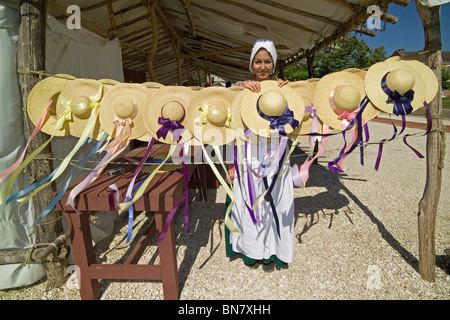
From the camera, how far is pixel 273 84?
5.37 feet

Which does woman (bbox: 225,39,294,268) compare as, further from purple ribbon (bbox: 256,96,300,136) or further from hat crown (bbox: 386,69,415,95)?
hat crown (bbox: 386,69,415,95)

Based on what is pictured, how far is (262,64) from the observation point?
1.95 metres

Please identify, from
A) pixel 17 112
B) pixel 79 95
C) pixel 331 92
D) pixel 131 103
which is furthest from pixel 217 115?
pixel 17 112

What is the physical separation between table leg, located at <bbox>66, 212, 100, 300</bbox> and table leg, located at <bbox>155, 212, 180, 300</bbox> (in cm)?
52

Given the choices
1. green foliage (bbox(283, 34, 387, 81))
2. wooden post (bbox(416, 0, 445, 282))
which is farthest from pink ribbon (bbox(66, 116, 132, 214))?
green foliage (bbox(283, 34, 387, 81))

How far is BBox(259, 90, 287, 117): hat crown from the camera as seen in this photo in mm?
1436

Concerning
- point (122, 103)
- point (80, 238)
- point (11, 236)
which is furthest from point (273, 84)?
point (11, 236)

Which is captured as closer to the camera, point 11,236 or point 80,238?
point 80,238

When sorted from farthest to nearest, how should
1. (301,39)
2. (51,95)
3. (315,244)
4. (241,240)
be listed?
(301,39) → (315,244) → (241,240) → (51,95)

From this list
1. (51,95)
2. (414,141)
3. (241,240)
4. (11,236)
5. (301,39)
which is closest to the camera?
Result: (51,95)

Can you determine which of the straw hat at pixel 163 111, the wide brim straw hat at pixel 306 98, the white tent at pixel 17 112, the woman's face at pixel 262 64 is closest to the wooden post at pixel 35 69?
the white tent at pixel 17 112
